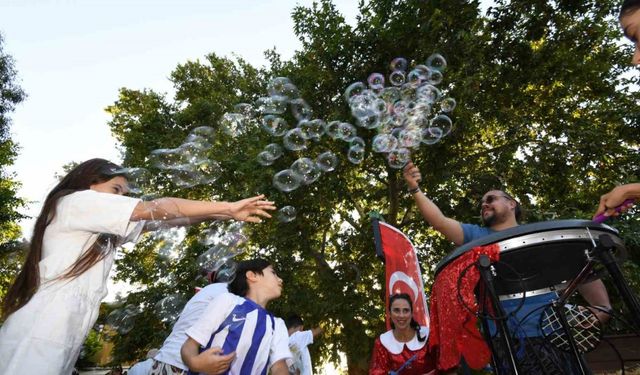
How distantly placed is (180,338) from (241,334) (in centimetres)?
100

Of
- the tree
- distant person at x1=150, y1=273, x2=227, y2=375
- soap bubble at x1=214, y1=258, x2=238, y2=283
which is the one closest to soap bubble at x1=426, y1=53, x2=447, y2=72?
soap bubble at x1=214, y1=258, x2=238, y2=283

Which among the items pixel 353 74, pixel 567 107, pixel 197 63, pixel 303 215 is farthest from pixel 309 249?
pixel 197 63

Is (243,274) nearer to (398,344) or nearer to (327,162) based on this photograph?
(398,344)

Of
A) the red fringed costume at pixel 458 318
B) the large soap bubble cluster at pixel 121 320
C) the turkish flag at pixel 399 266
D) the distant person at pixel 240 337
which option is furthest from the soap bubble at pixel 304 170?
the red fringed costume at pixel 458 318

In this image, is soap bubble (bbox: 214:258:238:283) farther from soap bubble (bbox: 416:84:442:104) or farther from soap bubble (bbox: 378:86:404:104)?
soap bubble (bbox: 416:84:442:104)

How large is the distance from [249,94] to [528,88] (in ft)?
25.9

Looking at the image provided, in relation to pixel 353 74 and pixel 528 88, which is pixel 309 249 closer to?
pixel 353 74

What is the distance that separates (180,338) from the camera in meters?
3.10

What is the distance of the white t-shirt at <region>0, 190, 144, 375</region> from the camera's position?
1411 mm

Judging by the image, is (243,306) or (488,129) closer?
(243,306)

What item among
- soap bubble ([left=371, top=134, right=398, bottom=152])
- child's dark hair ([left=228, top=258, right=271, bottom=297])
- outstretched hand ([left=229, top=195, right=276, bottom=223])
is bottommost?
child's dark hair ([left=228, top=258, right=271, bottom=297])

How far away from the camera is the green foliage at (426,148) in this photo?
797cm

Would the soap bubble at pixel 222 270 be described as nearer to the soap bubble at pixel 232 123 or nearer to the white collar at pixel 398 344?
the white collar at pixel 398 344

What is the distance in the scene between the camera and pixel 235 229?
3.89 meters
